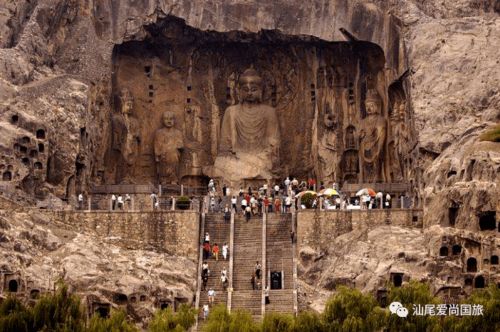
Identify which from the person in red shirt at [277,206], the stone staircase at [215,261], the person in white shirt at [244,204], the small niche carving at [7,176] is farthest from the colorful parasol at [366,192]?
the small niche carving at [7,176]

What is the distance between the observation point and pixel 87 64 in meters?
81.7

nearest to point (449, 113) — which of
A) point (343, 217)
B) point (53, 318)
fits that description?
point (343, 217)

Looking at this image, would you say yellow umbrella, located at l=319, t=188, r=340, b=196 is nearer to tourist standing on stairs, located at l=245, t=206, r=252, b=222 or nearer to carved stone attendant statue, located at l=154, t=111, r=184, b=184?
tourist standing on stairs, located at l=245, t=206, r=252, b=222

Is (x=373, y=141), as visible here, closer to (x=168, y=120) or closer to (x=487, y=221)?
(x=168, y=120)

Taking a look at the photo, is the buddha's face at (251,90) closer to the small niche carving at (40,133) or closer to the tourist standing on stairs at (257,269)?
the small niche carving at (40,133)

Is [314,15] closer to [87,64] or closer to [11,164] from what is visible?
[87,64]

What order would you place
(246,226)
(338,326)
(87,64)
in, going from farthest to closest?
(87,64) < (246,226) < (338,326)

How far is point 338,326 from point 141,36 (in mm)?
28598

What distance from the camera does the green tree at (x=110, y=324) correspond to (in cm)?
5922

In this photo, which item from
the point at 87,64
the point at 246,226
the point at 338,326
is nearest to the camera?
the point at 338,326

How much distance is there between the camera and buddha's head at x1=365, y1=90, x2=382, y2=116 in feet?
273

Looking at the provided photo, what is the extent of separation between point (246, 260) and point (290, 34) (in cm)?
1702

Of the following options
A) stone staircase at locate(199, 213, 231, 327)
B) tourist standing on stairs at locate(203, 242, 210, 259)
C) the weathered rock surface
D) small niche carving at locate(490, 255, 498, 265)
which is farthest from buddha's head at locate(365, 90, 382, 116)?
small niche carving at locate(490, 255, 498, 265)

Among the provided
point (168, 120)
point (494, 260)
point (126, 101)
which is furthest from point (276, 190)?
point (494, 260)
